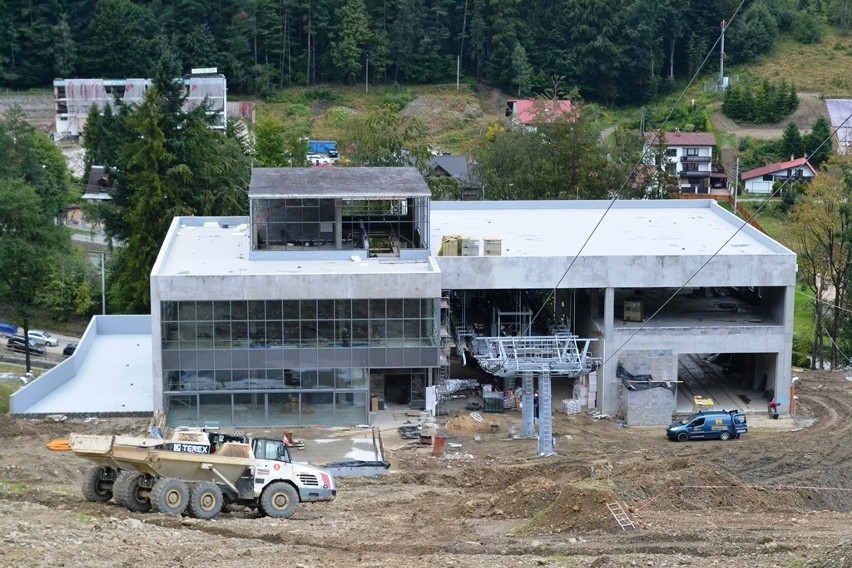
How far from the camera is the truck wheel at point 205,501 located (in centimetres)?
2909

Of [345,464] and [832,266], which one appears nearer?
[345,464]

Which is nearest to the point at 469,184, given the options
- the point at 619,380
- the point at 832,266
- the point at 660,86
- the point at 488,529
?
the point at 832,266

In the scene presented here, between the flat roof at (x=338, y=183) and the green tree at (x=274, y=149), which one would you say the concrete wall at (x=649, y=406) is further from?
the green tree at (x=274, y=149)

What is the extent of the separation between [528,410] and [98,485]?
59.2 feet

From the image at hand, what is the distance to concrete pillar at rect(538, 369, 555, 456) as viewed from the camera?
137ft

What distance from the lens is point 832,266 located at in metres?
63.8

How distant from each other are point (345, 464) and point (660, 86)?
80.7m

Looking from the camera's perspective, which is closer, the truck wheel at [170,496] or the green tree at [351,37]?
the truck wheel at [170,496]

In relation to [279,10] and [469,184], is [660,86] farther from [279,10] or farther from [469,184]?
[469,184]

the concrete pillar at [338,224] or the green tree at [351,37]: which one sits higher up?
the green tree at [351,37]

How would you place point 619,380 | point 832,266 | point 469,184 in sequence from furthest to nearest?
1. point 469,184
2. point 832,266
3. point 619,380

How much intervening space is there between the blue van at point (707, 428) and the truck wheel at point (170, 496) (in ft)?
66.5

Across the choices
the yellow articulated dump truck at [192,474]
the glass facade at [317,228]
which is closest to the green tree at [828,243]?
the glass facade at [317,228]

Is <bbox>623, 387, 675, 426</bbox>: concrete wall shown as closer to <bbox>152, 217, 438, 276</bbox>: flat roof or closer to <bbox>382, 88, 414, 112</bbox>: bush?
<bbox>152, 217, 438, 276</bbox>: flat roof
